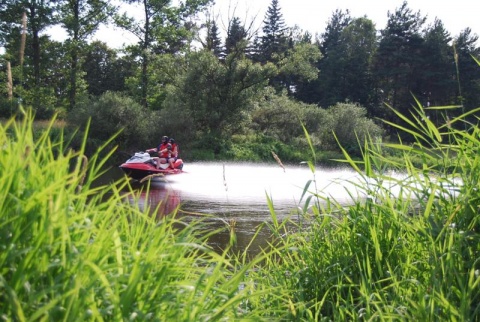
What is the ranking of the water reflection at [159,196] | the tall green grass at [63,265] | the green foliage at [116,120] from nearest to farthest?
the tall green grass at [63,265]
the water reflection at [159,196]
the green foliage at [116,120]

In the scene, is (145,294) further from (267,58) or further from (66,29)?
(267,58)

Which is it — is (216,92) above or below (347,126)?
above

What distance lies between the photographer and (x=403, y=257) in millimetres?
3012

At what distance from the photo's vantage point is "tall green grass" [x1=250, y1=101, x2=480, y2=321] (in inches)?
99.0

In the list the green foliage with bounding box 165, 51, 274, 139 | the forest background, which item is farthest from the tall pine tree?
the green foliage with bounding box 165, 51, 274, 139

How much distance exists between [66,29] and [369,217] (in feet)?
123

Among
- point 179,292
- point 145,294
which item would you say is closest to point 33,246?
point 145,294

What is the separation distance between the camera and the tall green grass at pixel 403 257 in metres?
2.52

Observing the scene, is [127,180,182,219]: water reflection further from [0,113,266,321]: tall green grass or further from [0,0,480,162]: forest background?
[0,113,266,321]: tall green grass

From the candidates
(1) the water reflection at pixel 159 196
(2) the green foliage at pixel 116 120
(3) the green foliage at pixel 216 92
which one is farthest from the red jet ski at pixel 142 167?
(3) the green foliage at pixel 216 92

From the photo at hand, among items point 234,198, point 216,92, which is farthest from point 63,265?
point 216,92

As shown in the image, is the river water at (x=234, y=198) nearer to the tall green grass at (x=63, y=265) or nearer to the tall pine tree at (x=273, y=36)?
the tall green grass at (x=63, y=265)

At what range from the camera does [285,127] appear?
37688 mm

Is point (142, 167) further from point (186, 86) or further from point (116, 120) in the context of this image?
point (186, 86)
